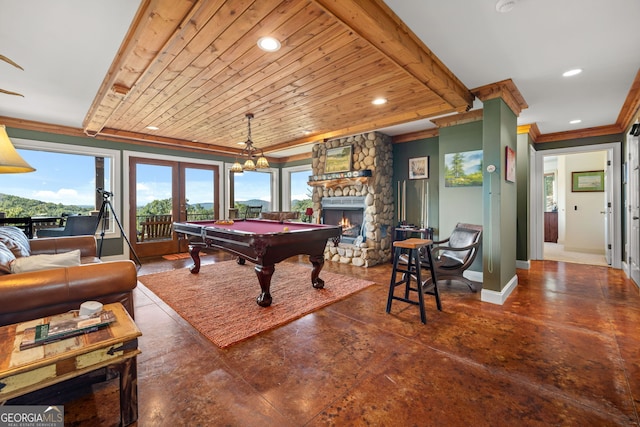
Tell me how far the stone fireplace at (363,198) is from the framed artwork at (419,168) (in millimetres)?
397

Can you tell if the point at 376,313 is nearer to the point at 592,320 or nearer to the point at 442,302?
the point at 442,302

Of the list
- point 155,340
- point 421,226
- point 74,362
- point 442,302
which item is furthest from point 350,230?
point 74,362

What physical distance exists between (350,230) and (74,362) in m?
4.71

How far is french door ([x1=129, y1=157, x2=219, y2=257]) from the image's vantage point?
577 cm

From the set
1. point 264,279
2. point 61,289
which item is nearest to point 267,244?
point 264,279

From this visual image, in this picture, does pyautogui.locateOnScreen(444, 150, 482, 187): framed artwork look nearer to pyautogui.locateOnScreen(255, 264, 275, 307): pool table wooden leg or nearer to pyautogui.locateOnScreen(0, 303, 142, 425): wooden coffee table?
pyautogui.locateOnScreen(255, 264, 275, 307): pool table wooden leg

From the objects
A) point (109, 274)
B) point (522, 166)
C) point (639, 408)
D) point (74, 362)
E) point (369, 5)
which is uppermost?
point (369, 5)

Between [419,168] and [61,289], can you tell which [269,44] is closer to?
[61,289]

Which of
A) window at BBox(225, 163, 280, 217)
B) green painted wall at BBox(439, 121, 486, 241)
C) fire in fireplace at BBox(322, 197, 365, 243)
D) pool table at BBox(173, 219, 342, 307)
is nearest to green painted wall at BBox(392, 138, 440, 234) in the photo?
green painted wall at BBox(439, 121, 486, 241)

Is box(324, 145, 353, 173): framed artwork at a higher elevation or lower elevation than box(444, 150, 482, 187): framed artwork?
higher

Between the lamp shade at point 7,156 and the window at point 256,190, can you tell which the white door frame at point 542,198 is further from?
the lamp shade at point 7,156

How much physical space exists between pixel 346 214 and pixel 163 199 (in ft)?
13.1

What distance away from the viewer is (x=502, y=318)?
→ 9.02ft

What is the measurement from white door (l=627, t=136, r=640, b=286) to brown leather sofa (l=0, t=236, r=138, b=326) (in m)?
5.66
